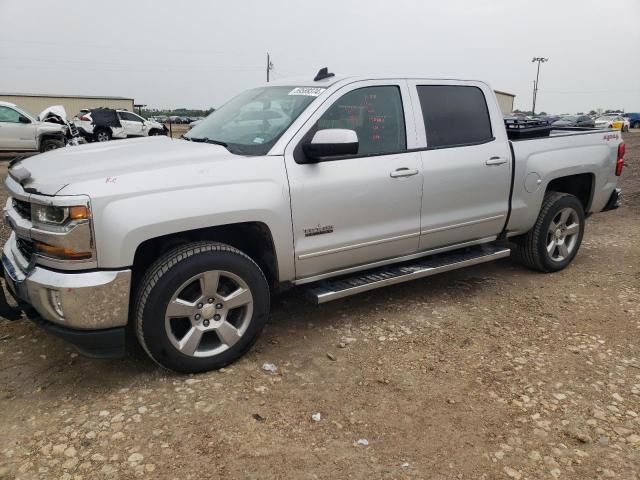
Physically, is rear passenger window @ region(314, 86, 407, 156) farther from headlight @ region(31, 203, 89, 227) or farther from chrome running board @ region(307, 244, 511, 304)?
headlight @ region(31, 203, 89, 227)

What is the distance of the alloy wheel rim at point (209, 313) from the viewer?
123 inches

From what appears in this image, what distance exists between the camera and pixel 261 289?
335cm

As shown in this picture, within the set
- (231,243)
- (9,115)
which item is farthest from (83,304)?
(9,115)

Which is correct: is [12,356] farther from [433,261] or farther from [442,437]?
[433,261]

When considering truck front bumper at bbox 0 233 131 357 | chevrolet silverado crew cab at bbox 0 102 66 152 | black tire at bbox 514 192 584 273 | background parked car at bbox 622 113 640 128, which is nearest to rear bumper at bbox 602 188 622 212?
black tire at bbox 514 192 584 273

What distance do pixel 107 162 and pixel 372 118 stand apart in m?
1.84

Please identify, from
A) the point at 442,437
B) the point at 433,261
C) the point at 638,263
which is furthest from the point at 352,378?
the point at 638,263

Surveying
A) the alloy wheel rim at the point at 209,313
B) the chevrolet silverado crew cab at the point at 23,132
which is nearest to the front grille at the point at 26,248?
the alloy wheel rim at the point at 209,313

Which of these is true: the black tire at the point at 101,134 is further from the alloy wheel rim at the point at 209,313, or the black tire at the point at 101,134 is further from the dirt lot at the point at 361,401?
the alloy wheel rim at the point at 209,313

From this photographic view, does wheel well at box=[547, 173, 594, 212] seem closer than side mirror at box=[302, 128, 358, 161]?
No

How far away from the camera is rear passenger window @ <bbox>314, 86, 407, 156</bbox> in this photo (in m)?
3.75

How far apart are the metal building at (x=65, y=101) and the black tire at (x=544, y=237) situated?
126 ft

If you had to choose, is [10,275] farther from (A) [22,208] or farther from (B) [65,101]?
(B) [65,101]

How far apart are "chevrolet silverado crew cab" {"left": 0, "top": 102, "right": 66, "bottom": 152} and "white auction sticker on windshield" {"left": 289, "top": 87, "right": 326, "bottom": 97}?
1308 cm
